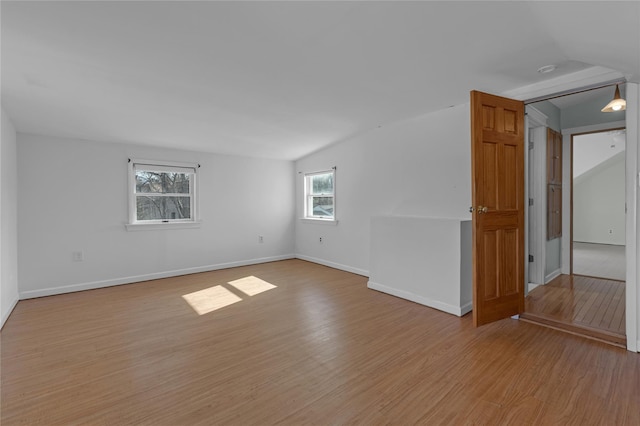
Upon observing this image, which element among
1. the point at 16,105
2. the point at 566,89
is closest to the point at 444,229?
the point at 566,89

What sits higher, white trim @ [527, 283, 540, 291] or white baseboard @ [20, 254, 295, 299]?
white baseboard @ [20, 254, 295, 299]

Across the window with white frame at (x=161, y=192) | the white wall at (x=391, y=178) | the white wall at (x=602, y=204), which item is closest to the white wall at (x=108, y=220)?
the window with white frame at (x=161, y=192)

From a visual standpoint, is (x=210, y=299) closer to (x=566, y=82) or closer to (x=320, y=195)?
(x=320, y=195)

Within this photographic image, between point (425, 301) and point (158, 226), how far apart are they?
4.00 m

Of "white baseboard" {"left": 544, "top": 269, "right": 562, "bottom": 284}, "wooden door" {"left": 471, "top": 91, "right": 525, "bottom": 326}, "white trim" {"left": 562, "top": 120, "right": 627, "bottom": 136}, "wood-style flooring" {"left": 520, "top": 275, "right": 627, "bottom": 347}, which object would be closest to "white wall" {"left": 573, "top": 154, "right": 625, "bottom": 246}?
"white trim" {"left": 562, "top": 120, "right": 627, "bottom": 136}

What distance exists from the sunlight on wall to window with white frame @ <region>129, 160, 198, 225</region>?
4.84 feet

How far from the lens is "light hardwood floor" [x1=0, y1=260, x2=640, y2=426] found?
1.64 meters

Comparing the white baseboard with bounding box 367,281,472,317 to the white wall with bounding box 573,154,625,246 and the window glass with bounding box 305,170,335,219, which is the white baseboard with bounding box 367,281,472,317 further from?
the white wall with bounding box 573,154,625,246

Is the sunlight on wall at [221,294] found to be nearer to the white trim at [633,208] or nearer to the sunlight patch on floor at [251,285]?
the sunlight patch on floor at [251,285]

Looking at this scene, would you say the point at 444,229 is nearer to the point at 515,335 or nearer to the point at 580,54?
the point at 515,335

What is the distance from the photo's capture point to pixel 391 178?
14.0 ft

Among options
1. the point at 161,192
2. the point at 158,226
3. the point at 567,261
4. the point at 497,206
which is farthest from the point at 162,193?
the point at 567,261

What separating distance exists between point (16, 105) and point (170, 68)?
192 cm

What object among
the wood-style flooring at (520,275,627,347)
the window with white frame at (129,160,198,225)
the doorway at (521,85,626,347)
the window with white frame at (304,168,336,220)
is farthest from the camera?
the window with white frame at (304,168,336,220)
